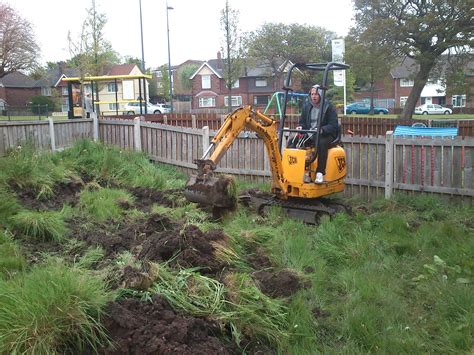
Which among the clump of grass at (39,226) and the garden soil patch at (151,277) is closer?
the garden soil patch at (151,277)

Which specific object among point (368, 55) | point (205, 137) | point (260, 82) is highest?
point (260, 82)

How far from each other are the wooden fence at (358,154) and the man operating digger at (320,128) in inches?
76.5

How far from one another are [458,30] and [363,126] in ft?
37.4

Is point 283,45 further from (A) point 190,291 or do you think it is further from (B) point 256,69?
(A) point 190,291

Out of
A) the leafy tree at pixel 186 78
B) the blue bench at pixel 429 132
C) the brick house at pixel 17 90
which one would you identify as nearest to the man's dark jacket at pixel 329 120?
the blue bench at pixel 429 132

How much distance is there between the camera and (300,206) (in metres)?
8.30

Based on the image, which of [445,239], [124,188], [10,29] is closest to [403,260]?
[445,239]

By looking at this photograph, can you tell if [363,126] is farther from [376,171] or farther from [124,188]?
[124,188]

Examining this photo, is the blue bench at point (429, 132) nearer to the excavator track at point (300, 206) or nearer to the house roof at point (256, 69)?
the excavator track at point (300, 206)

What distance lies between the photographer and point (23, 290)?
12.0ft

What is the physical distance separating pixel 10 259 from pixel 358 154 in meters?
6.95

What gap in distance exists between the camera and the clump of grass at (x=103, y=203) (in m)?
8.02

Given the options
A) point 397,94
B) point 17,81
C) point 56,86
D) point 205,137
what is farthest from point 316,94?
point 17,81

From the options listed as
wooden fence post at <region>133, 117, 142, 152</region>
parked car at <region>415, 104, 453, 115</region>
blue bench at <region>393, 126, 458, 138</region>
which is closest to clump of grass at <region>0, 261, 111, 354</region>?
wooden fence post at <region>133, 117, 142, 152</region>
